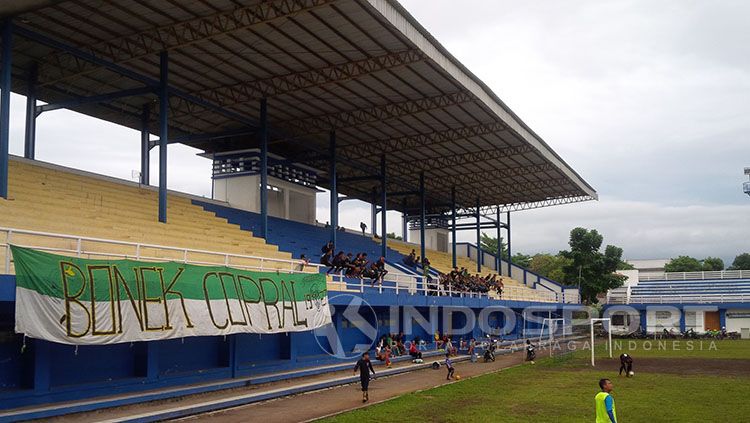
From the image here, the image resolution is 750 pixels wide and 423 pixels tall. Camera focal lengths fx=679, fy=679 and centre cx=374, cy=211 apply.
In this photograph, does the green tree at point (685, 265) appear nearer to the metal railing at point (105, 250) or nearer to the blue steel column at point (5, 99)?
the metal railing at point (105, 250)

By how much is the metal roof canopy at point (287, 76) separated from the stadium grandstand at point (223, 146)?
0.10 meters

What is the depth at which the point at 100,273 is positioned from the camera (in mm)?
16984

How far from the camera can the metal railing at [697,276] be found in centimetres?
7544

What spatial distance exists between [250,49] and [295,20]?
350 centimetres

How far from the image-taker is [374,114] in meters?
37.7

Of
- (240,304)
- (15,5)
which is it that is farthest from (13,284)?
(15,5)

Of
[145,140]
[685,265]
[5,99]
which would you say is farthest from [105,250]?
[685,265]

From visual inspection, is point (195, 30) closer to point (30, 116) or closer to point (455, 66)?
point (30, 116)

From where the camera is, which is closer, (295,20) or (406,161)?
(295,20)

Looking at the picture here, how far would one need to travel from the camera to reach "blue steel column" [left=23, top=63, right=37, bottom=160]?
29047 mm

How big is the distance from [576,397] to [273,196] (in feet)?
84.7

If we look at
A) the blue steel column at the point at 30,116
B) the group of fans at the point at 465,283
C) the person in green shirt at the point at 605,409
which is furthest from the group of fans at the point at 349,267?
the person in green shirt at the point at 605,409

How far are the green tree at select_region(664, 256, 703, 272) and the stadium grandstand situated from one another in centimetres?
10463

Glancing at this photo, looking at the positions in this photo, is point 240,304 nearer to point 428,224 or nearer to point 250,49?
point 250,49
